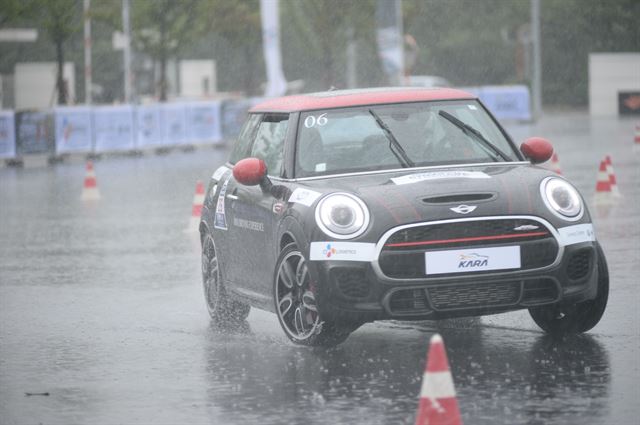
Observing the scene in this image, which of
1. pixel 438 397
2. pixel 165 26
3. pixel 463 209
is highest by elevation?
pixel 165 26

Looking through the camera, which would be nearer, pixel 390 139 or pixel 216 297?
pixel 390 139

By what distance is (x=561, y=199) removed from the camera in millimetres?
8469

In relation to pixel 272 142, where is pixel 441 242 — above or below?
below

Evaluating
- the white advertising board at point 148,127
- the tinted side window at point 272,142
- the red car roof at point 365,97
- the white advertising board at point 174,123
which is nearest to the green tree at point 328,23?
the white advertising board at point 174,123

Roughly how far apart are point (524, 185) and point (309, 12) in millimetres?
55635

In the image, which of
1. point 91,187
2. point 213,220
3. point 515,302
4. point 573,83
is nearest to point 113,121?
point 91,187

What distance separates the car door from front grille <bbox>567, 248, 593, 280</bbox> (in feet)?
5.93

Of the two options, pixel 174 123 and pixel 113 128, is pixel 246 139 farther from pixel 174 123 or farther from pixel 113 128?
pixel 174 123

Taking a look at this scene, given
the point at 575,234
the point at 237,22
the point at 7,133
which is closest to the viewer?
the point at 575,234

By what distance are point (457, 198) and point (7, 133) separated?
29.5 m

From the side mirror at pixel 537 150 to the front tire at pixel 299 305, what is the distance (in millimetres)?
1840

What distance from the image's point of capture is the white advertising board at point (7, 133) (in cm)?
3638

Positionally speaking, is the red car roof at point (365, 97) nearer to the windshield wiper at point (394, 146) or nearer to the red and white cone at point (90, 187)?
the windshield wiper at point (394, 146)

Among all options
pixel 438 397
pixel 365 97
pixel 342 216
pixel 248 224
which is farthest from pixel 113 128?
pixel 438 397
